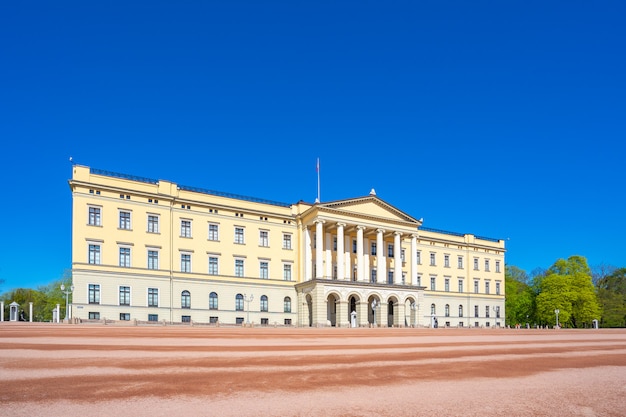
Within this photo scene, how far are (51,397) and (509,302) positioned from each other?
299ft

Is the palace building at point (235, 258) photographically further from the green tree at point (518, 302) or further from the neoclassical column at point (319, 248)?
the green tree at point (518, 302)

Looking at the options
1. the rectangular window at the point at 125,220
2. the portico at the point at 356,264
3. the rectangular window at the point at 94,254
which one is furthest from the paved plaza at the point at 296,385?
the portico at the point at 356,264

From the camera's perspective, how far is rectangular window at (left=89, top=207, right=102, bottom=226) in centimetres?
4769

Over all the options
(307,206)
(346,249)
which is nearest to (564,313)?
(346,249)

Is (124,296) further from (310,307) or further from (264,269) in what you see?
(310,307)

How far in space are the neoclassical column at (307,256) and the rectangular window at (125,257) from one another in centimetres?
2072

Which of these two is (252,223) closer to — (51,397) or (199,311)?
(199,311)

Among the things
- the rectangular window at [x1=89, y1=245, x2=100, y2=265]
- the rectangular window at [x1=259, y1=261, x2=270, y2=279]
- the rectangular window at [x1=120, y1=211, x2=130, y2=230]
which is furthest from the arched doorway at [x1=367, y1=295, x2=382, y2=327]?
the rectangular window at [x1=89, y1=245, x2=100, y2=265]

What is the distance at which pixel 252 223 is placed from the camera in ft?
190

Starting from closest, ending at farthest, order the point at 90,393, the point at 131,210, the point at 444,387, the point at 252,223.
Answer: the point at 90,393 → the point at 444,387 → the point at 131,210 → the point at 252,223

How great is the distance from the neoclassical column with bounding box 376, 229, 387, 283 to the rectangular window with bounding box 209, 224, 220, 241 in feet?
68.0

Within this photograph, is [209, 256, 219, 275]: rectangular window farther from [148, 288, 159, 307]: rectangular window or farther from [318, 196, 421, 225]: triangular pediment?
[318, 196, 421, 225]: triangular pediment

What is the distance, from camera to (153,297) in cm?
5044

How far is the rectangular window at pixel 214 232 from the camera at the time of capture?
55.2m
